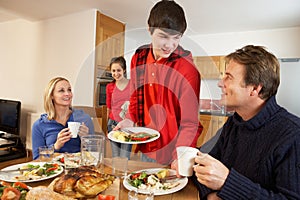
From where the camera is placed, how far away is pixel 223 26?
3.35 m

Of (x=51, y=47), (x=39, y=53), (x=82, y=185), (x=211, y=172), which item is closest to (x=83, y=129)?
(x=82, y=185)

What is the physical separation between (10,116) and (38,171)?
2.78 metres

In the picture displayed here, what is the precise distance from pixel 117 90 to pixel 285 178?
2.04ft

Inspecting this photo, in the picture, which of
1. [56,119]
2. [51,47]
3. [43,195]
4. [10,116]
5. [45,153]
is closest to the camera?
[43,195]

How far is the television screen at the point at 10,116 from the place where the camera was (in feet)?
10.4

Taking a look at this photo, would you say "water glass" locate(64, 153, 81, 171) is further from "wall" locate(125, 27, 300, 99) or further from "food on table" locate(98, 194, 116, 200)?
"wall" locate(125, 27, 300, 99)

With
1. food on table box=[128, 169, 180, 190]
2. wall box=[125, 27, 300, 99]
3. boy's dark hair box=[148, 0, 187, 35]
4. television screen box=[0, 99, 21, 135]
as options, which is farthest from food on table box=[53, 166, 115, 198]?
television screen box=[0, 99, 21, 135]

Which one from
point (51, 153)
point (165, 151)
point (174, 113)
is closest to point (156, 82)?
point (174, 113)

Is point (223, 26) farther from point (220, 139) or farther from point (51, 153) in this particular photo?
point (51, 153)

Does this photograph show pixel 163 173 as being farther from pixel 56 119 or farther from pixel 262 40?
pixel 262 40

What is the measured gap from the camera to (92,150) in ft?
2.98

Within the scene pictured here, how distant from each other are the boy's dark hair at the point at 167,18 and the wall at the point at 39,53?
183cm

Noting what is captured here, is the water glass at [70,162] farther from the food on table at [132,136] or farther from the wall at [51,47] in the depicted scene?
the wall at [51,47]

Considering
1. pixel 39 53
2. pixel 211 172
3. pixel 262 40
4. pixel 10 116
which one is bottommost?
pixel 10 116
